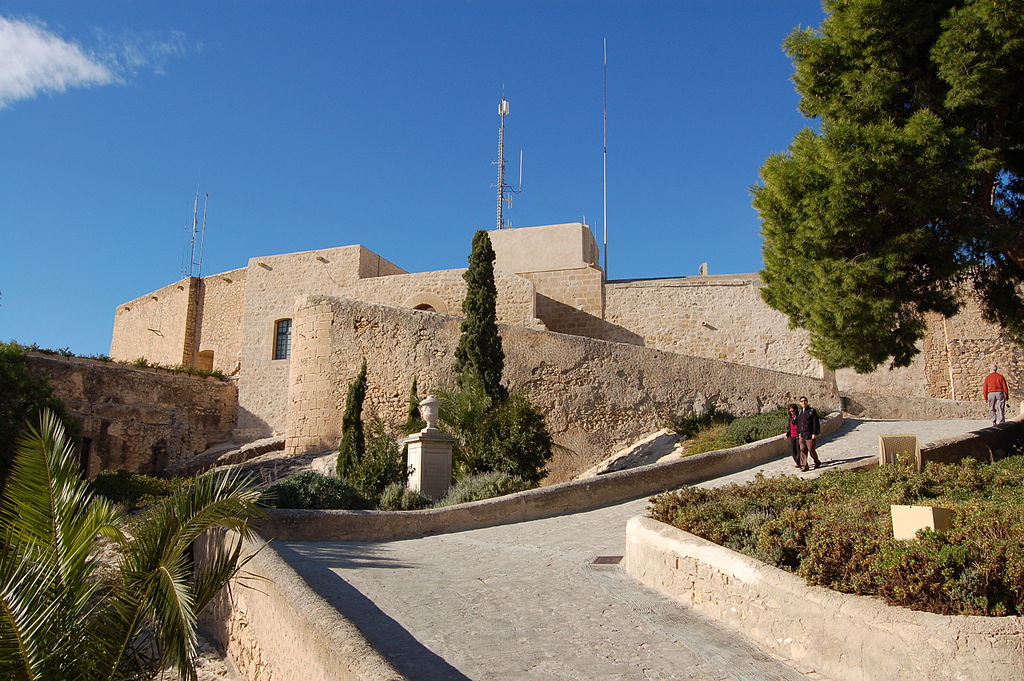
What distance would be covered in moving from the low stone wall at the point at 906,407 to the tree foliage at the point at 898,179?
32.7 ft

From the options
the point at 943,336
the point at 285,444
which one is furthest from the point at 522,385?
the point at 943,336

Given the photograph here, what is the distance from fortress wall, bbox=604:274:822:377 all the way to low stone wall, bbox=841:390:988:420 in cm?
229

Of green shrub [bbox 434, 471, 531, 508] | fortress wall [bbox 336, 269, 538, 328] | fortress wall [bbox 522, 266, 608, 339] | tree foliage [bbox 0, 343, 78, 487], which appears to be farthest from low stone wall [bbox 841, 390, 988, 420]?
tree foliage [bbox 0, 343, 78, 487]

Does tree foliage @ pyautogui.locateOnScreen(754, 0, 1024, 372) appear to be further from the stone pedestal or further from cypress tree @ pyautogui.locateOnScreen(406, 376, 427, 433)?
cypress tree @ pyautogui.locateOnScreen(406, 376, 427, 433)

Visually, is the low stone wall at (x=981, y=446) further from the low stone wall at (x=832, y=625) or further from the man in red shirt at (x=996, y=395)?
the low stone wall at (x=832, y=625)

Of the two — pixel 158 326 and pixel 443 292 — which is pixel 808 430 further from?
pixel 158 326

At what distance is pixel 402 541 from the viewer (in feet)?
29.2

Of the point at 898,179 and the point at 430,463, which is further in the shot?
the point at 430,463

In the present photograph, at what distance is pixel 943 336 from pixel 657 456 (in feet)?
39.6

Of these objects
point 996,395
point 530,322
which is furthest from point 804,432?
point 530,322

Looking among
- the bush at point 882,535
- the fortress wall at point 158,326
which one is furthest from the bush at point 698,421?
the fortress wall at point 158,326

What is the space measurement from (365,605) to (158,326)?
104ft

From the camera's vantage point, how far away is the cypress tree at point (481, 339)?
16859 millimetres

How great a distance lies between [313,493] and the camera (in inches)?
400
